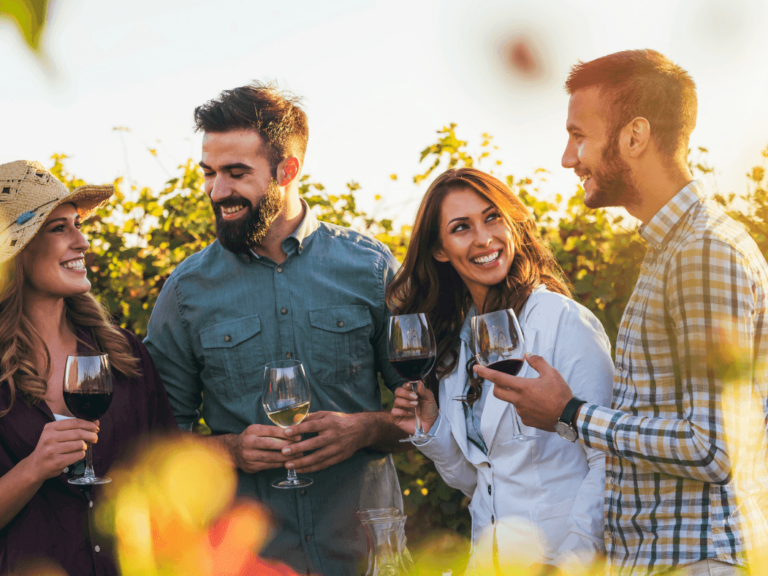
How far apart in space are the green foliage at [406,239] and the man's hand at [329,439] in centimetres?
124

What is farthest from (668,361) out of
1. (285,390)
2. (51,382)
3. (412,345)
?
(51,382)

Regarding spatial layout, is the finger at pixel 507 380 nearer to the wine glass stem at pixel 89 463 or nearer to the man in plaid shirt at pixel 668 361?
the man in plaid shirt at pixel 668 361

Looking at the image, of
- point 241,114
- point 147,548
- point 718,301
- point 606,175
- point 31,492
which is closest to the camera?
point 718,301

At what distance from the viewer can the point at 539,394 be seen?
6.83 feet

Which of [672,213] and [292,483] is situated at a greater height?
[672,213]

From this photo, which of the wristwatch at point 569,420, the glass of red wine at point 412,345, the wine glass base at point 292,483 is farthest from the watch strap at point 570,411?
the wine glass base at point 292,483

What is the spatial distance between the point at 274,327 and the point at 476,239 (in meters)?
1.07

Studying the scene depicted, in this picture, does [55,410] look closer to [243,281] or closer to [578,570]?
[243,281]

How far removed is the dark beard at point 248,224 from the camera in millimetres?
3197

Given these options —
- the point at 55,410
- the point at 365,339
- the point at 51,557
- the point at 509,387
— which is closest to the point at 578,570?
the point at 509,387

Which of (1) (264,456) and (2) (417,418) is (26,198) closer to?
(1) (264,456)

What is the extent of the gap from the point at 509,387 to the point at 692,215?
0.73m

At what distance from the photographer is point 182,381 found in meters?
3.30

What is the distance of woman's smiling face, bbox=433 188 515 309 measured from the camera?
286 cm
